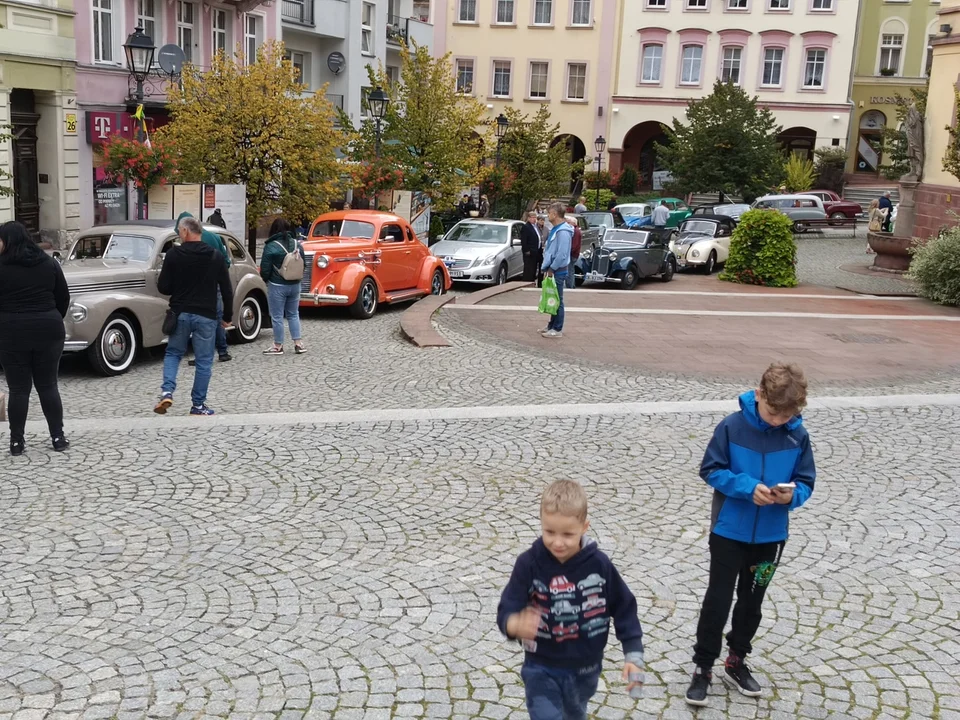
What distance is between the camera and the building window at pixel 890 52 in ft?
187

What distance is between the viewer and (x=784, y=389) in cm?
439

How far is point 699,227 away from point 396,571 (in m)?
23.8

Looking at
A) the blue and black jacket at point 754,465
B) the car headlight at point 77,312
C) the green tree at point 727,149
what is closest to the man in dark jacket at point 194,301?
the car headlight at point 77,312

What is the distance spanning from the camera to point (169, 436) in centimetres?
877

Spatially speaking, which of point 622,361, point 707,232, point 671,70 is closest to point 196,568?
point 622,361

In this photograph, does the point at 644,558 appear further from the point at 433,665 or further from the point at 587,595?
the point at 587,595

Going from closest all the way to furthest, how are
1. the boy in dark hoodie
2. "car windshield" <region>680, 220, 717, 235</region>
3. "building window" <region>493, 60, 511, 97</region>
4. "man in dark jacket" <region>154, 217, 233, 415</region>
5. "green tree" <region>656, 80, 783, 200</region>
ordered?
the boy in dark hoodie
"man in dark jacket" <region>154, 217, 233, 415</region>
"car windshield" <region>680, 220, 717, 235</region>
"green tree" <region>656, 80, 783, 200</region>
"building window" <region>493, 60, 511, 97</region>

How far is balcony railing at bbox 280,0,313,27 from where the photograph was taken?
35.9 metres

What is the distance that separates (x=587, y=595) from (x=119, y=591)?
118 inches

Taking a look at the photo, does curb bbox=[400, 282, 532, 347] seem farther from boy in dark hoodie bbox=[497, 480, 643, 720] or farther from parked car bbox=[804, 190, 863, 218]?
parked car bbox=[804, 190, 863, 218]

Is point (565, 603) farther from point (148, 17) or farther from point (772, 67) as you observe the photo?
point (772, 67)

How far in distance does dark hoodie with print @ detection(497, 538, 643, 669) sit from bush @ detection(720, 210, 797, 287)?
20.1 m

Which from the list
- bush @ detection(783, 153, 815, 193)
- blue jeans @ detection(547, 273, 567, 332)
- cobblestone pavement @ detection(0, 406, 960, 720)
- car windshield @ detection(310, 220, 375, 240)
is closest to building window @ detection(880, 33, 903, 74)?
bush @ detection(783, 153, 815, 193)

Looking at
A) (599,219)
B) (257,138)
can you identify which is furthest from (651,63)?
(257,138)
